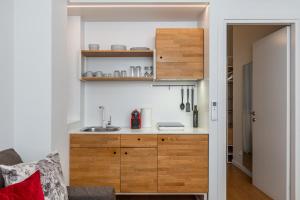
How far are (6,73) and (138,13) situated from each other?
69.8 inches

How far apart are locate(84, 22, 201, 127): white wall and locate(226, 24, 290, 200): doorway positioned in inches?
42.3

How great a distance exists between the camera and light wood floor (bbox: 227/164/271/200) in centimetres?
337

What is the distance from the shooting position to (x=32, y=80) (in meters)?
2.38

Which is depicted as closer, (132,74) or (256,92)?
(132,74)

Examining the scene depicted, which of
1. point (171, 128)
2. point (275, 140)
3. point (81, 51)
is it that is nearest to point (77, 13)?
point (81, 51)

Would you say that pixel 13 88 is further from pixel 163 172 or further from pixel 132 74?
pixel 163 172

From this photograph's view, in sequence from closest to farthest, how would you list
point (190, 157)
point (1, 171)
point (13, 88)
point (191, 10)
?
point (1, 171)
point (13, 88)
point (190, 157)
point (191, 10)

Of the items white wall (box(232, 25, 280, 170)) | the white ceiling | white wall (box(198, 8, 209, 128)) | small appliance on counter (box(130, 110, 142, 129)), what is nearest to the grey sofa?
small appliance on counter (box(130, 110, 142, 129))

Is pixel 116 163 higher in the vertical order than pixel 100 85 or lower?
lower

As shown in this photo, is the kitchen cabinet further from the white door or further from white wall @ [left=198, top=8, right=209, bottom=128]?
the white door

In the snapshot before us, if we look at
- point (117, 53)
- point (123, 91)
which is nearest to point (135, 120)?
point (123, 91)

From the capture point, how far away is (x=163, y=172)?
2.94m

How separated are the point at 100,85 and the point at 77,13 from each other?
102cm

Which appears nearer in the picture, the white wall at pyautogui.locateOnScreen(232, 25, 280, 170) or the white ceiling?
the white ceiling
